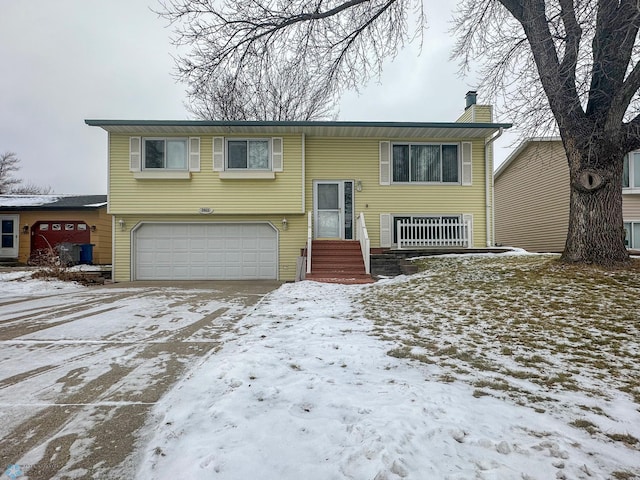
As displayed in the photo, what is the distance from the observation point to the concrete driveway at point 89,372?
1850mm

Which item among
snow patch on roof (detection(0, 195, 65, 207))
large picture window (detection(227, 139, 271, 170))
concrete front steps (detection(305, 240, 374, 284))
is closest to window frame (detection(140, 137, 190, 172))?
large picture window (detection(227, 139, 271, 170))

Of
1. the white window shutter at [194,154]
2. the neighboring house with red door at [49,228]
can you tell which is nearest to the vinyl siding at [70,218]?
the neighboring house with red door at [49,228]

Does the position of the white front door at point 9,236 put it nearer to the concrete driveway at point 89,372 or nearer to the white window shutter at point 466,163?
the concrete driveway at point 89,372

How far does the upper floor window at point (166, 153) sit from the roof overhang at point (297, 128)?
0.31 m

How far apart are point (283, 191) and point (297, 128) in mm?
2039

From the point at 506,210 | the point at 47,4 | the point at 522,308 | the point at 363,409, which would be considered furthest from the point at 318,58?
the point at 506,210

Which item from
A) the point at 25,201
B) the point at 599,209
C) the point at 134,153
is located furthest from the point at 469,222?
the point at 25,201

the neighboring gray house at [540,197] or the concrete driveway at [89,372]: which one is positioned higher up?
the neighboring gray house at [540,197]

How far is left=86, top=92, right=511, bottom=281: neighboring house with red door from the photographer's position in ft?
36.6

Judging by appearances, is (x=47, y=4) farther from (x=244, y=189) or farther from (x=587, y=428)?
(x=587, y=428)

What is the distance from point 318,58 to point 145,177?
648 centimetres

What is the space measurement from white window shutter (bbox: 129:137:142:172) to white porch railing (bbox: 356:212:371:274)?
729 centimetres

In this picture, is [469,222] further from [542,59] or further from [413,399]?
[413,399]

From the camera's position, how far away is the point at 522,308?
4.66m
